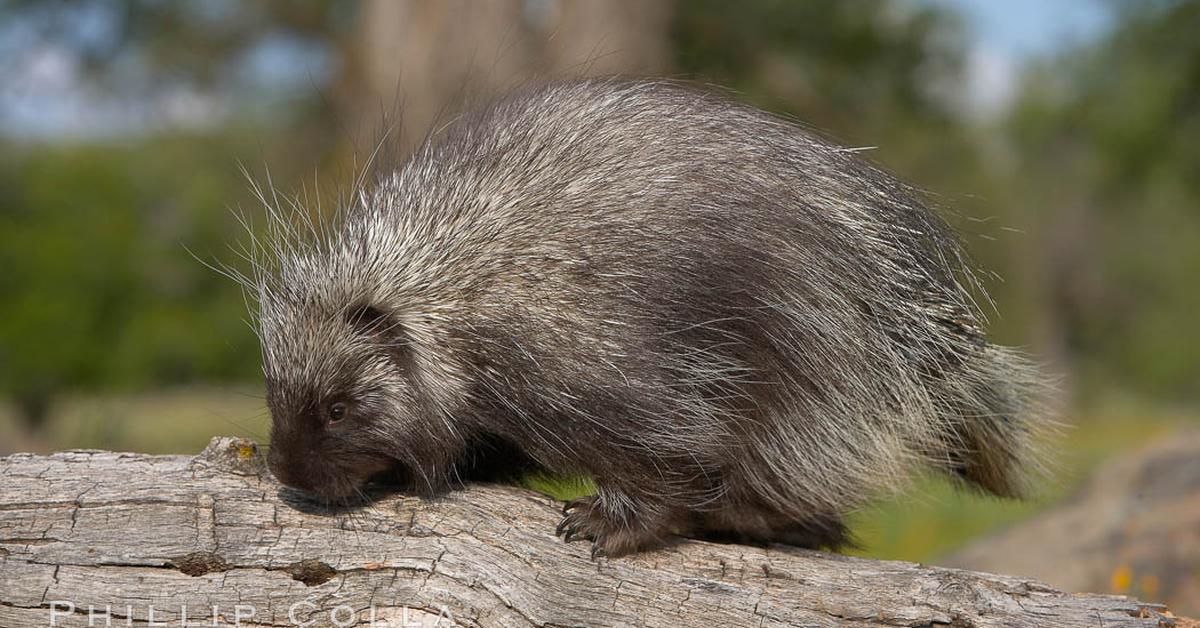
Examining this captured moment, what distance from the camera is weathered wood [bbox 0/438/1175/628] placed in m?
2.71

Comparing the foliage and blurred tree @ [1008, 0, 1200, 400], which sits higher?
blurred tree @ [1008, 0, 1200, 400]

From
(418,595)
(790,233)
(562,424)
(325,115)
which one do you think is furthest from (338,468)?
(325,115)

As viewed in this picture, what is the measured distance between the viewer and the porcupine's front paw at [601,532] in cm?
290

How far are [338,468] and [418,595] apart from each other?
0.42 metres

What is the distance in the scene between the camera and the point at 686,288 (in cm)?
280

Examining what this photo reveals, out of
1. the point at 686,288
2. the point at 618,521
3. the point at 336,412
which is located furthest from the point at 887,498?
the point at 336,412

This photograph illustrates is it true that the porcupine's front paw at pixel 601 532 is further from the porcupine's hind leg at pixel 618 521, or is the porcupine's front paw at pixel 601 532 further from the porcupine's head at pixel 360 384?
the porcupine's head at pixel 360 384

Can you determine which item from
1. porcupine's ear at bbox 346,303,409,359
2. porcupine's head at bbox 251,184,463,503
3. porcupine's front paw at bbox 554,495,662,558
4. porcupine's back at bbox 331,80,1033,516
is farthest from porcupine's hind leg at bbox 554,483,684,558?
porcupine's ear at bbox 346,303,409,359

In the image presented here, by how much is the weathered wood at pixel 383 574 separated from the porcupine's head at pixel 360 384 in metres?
0.13

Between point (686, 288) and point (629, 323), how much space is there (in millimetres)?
169

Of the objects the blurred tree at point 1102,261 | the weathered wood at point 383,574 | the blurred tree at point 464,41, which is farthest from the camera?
the blurred tree at point 1102,261

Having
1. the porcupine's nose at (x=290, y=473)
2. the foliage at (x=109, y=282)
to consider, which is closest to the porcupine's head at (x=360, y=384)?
the porcupine's nose at (x=290, y=473)

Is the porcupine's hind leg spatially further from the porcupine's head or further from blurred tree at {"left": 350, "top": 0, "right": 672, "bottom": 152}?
blurred tree at {"left": 350, "top": 0, "right": 672, "bottom": 152}

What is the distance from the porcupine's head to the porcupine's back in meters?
0.03
